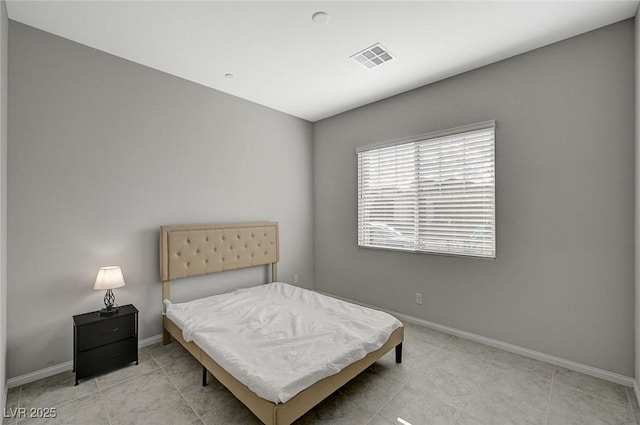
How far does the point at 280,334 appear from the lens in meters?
2.33

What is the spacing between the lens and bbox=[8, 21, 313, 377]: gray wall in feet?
7.64

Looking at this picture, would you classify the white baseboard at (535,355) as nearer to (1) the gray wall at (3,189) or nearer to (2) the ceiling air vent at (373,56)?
(2) the ceiling air vent at (373,56)

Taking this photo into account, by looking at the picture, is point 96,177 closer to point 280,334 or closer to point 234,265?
point 234,265

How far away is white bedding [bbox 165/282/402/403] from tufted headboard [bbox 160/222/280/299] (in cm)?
37

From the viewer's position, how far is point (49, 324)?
2.43 metres

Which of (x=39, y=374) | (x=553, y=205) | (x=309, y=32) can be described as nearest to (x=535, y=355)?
(x=553, y=205)

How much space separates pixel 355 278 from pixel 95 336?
2985 millimetres

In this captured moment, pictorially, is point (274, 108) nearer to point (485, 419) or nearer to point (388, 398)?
point (388, 398)

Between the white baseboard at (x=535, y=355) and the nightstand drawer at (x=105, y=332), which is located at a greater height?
the nightstand drawer at (x=105, y=332)

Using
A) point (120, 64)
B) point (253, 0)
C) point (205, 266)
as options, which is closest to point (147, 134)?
point (120, 64)

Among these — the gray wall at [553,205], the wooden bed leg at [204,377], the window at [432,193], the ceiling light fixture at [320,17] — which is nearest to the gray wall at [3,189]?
the wooden bed leg at [204,377]

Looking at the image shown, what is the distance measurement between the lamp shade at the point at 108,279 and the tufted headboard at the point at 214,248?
0.45 metres

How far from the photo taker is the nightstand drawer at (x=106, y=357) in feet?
7.55

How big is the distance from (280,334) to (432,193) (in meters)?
2.28
